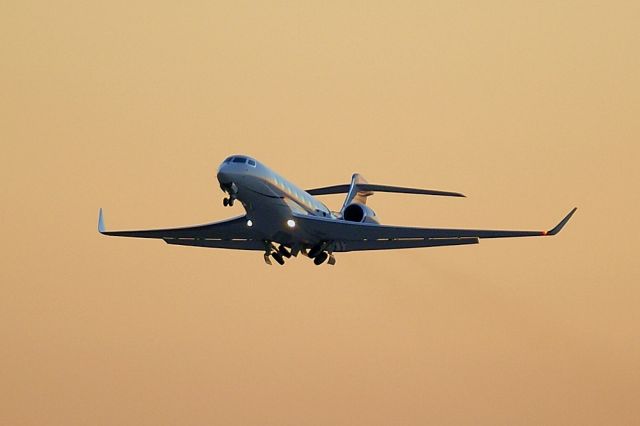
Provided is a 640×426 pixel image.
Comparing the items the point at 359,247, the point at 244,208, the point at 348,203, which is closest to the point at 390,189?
the point at 348,203

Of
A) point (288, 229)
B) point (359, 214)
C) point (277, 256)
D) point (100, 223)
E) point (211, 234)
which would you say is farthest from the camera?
point (100, 223)

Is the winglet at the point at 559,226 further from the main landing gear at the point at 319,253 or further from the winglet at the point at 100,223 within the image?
the winglet at the point at 100,223

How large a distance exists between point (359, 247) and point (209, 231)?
235 inches

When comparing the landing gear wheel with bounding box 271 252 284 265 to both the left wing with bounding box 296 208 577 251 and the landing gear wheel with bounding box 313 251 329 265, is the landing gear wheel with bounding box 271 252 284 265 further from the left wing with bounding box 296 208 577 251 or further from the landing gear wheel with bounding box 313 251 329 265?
the left wing with bounding box 296 208 577 251

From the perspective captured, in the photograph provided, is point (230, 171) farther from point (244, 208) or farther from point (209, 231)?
point (209, 231)

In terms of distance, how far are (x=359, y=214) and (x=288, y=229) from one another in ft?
20.6

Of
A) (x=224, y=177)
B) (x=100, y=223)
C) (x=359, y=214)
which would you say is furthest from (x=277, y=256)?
(x=100, y=223)

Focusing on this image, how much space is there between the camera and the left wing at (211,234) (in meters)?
54.2

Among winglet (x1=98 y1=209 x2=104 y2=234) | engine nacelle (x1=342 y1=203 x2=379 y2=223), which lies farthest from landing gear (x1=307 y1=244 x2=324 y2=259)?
winglet (x1=98 y1=209 x2=104 y2=234)

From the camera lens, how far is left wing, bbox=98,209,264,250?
54.2 m

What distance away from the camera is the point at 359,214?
5791cm

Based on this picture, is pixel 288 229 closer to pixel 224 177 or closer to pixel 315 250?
pixel 315 250

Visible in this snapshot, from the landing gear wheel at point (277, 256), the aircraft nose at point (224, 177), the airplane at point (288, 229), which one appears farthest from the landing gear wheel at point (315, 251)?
the aircraft nose at point (224, 177)

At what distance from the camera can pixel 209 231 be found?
56281 millimetres
